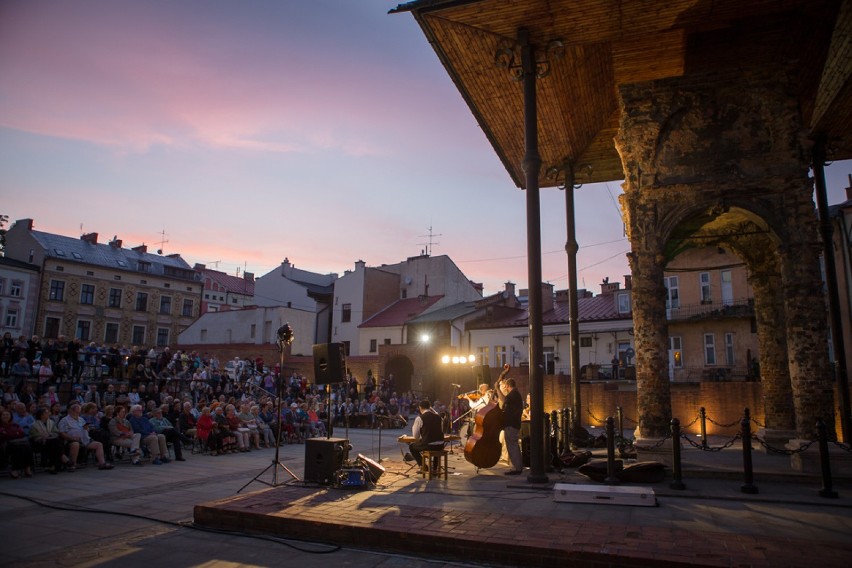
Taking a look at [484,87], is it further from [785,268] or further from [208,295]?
[208,295]

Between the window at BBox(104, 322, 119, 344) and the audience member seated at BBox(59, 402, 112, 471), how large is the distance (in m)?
40.3

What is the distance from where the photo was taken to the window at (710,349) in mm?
28359

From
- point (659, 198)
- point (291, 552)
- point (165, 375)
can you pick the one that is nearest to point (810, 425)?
point (659, 198)

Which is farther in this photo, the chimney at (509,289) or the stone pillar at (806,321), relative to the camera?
the chimney at (509,289)

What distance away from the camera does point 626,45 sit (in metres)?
10.6

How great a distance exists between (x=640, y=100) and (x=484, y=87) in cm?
337

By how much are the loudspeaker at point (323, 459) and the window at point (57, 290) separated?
44739mm

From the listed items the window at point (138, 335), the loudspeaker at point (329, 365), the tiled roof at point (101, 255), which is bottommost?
the loudspeaker at point (329, 365)

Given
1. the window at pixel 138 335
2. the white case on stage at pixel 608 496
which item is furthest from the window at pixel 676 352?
the window at pixel 138 335

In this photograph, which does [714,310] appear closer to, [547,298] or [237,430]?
[547,298]

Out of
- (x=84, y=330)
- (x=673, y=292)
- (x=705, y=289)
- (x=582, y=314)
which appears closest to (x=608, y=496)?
(x=705, y=289)

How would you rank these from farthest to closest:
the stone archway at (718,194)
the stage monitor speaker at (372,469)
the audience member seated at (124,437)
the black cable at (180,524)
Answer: the audience member seated at (124,437) < the stone archway at (718,194) < the stage monitor speaker at (372,469) < the black cable at (180,524)

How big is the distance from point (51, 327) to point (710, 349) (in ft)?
157

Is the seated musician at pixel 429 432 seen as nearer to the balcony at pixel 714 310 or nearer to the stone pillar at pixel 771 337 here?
the stone pillar at pixel 771 337
